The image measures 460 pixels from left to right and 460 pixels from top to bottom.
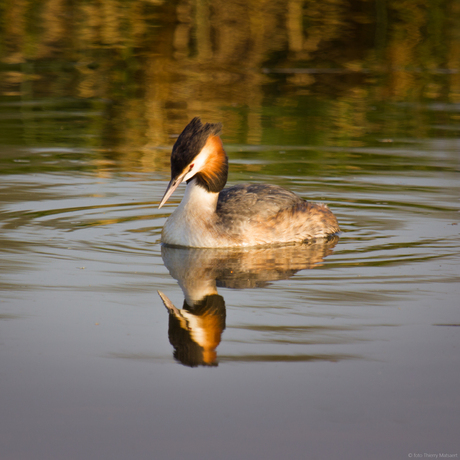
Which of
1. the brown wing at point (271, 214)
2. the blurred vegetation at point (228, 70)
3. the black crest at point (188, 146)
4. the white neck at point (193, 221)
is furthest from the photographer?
the blurred vegetation at point (228, 70)

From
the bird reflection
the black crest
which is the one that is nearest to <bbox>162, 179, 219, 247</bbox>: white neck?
the bird reflection

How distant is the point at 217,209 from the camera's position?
9164mm

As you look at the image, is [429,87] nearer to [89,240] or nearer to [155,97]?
[155,97]

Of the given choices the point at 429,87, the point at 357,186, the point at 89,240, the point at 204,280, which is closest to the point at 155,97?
the point at 429,87

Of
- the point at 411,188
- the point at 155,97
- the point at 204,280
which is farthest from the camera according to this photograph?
the point at 155,97

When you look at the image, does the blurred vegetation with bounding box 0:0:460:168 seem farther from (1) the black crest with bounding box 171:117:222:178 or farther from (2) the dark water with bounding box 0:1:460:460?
(1) the black crest with bounding box 171:117:222:178

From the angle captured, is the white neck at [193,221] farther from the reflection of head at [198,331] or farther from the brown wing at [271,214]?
the reflection of head at [198,331]

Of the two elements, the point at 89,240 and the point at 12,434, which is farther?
the point at 89,240

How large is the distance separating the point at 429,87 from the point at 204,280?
1564cm

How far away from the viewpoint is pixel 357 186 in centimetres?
1204

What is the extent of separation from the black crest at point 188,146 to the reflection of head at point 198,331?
2.08m

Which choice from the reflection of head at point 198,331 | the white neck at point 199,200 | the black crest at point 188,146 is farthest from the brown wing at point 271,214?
the reflection of head at point 198,331

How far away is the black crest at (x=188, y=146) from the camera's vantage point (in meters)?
8.48

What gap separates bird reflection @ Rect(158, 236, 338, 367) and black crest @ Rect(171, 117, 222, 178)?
37.0 inches
